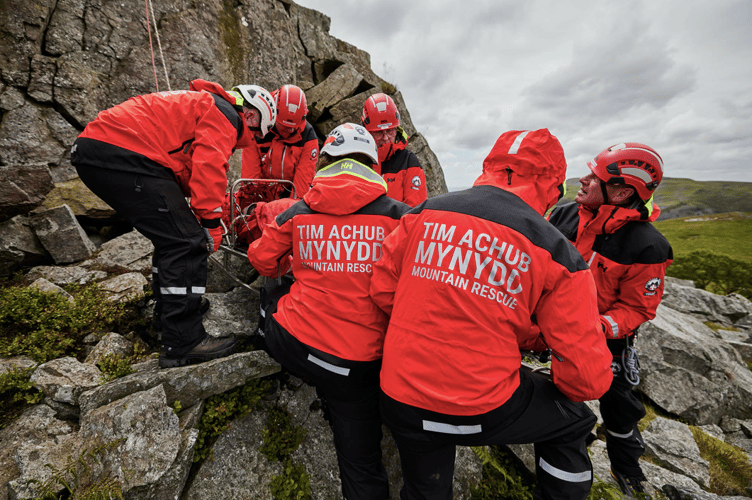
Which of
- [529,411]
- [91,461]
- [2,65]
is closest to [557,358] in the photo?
[529,411]

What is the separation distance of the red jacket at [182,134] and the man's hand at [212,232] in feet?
0.26

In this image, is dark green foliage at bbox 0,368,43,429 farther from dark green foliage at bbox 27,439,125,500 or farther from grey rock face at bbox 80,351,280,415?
dark green foliage at bbox 27,439,125,500

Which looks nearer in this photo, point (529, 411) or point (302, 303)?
point (529, 411)

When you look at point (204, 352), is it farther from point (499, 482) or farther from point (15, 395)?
point (499, 482)

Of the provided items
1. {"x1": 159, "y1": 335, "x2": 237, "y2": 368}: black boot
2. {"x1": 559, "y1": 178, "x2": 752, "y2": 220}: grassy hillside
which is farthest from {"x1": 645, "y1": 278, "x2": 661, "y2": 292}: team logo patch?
{"x1": 559, "y1": 178, "x2": 752, "y2": 220}: grassy hillside

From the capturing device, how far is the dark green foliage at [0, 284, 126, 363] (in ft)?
12.2

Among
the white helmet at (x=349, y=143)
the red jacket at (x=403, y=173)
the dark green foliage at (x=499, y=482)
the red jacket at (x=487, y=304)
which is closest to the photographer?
the red jacket at (x=487, y=304)

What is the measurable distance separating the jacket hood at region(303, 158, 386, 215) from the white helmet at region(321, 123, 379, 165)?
0.20 meters

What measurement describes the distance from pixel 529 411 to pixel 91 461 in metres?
3.79

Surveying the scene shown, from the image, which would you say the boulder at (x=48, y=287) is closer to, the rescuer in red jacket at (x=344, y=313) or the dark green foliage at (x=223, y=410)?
the dark green foliage at (x=223, y=410)

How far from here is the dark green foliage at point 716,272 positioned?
2030cm

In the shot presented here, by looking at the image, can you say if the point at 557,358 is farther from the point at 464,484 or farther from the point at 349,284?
the point at 464,484

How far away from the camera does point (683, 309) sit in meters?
13.3

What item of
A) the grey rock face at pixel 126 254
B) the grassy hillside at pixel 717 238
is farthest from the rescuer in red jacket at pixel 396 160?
the grassy hillside at pixel 717 238
